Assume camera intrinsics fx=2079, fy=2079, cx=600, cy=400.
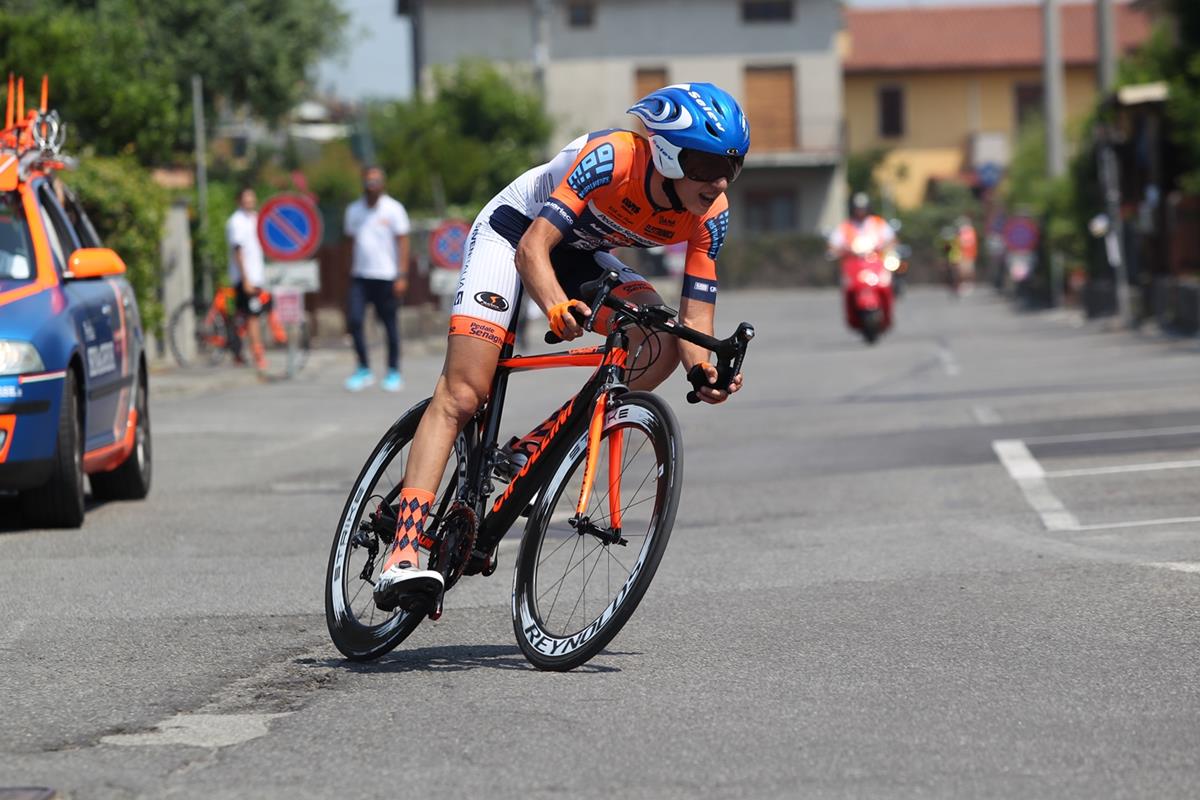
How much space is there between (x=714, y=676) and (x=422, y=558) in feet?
3.07

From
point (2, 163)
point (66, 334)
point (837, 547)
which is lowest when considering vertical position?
point (837, 547)

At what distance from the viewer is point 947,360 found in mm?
22516

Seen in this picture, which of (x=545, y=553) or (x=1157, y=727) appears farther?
(x=545, y=553)

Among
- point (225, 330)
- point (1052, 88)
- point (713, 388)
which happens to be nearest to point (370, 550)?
point (713, 388)

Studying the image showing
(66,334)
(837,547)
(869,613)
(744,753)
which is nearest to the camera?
(744,753)

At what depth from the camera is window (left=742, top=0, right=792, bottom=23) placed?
67.3 meters

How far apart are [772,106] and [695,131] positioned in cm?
6333

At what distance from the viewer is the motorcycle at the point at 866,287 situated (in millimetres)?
25844

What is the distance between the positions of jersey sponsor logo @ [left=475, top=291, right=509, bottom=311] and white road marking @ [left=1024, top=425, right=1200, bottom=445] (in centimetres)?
680

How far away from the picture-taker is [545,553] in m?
5.64

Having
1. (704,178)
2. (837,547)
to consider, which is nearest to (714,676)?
(704,178)

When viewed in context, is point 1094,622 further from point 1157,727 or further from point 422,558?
point 422,558

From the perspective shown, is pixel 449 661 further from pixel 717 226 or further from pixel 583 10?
pixel 583 10

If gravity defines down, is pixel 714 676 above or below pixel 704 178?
below
